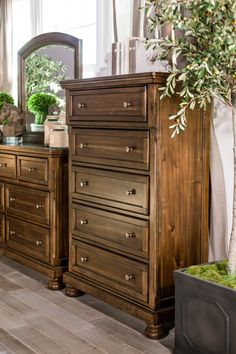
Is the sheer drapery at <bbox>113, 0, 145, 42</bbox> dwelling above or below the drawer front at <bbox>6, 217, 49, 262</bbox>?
above

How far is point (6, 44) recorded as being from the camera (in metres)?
4.82

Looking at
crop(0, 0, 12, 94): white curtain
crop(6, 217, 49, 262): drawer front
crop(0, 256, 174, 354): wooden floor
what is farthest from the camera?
crop(0, 0, 12, 94): white curtain

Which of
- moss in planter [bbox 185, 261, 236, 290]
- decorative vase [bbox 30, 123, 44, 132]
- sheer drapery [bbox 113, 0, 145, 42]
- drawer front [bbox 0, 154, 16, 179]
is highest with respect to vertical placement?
sheer drapery [bbox 113, 0, 145, 42]

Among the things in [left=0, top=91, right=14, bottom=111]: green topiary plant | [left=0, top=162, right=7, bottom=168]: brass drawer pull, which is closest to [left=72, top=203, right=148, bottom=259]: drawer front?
[left=0, top=162, right=7, bottom=168]: brass drawer pull

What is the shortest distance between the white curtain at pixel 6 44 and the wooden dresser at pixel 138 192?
2.03 m

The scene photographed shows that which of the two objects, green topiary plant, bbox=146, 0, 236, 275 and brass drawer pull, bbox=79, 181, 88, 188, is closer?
green topiary plant, bbox=146, 0, 236, 275

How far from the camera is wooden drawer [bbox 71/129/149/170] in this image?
2.50 meters

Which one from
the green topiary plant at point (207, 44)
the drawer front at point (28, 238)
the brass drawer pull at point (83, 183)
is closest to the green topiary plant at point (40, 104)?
the drawer front at point (28, 238)

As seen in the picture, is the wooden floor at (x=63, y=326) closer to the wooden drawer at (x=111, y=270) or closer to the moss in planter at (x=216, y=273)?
the wooden drawer at (x=111, y=270)

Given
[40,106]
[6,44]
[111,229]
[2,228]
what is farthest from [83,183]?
[6,44]

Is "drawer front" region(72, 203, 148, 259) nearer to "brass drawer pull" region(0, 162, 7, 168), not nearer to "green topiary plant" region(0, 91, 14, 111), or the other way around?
"brass drawer pull" region(0, 162, 7, 168)

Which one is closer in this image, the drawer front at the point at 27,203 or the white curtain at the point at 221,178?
the white curtain at the point at 221,178

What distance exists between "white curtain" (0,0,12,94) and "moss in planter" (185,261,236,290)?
10.1 ft

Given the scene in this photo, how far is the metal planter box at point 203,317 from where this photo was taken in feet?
6.65
